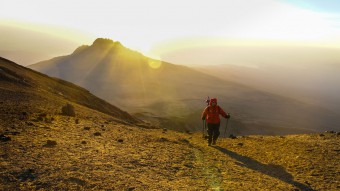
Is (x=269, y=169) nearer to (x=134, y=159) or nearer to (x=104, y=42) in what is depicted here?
(x=134, y=159)

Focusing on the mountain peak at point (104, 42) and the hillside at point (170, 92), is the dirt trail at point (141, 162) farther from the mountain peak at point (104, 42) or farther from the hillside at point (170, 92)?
the mountain peak at point (104, 42)

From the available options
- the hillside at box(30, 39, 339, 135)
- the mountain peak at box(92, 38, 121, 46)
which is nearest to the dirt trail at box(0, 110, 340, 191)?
the hillside at box(30, 39, 339, 135)

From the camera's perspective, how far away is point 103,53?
568 feet

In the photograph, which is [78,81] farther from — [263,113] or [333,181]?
[333,181]

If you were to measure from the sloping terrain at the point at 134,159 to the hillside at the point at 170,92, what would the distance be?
2310 inches

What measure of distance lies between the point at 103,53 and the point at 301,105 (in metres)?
91.4

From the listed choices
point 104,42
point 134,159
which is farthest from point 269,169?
point 104,42

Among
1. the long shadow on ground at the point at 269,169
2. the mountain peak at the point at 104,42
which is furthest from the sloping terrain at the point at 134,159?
the mountain peak at the point at 104,42

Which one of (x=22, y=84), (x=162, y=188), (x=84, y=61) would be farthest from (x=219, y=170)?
(x=84, y=61)

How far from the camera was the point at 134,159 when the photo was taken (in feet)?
34.5

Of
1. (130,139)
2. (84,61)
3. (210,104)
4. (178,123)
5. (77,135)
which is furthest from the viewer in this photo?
(84,61)

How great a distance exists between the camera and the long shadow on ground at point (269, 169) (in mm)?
10643

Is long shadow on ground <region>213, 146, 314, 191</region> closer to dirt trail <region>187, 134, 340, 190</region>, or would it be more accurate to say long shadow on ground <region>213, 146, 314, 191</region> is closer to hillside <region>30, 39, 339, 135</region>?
dirt trail <region>187, 134, 340, 190</region>

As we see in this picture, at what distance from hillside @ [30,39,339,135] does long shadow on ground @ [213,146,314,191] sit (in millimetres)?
60008
